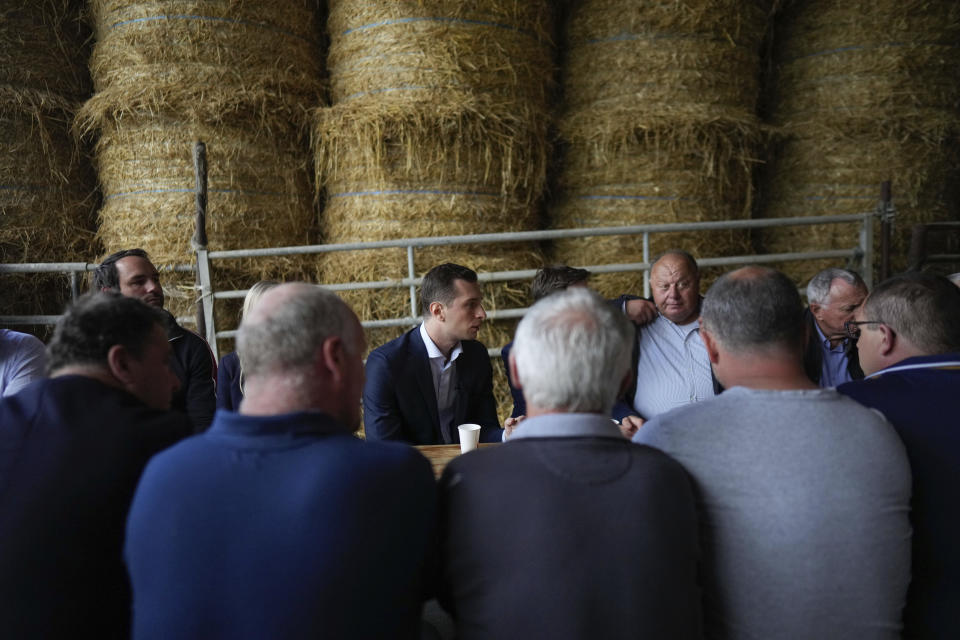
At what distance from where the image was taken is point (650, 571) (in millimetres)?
1103

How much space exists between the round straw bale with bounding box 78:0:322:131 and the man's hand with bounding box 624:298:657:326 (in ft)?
8.87

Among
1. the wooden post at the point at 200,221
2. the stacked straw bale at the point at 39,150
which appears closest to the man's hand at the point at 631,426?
the wooden post at the point at 200,221

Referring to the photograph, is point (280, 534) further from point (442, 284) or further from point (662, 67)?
point (662, 67)

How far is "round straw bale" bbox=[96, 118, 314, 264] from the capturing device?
429 centimetres

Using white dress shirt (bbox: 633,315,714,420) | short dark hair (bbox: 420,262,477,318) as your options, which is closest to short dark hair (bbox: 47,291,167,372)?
short dark hair (bbox: 420,262,477,318)

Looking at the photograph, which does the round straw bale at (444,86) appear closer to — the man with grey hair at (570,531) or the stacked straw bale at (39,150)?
the stacked straw bale at (39,150)

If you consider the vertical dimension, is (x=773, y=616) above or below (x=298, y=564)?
below

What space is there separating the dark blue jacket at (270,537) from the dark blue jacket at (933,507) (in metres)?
1.04

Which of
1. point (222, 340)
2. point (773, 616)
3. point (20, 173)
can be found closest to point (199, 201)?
point (222, 340)

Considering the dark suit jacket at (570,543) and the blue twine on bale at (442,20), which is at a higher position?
the blue twine on bale at (442,20)

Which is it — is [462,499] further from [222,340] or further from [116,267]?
[222,340]

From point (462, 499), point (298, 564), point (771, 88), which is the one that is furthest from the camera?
point (771, 88)

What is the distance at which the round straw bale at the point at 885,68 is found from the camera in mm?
4496

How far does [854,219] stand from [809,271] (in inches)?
21.1
